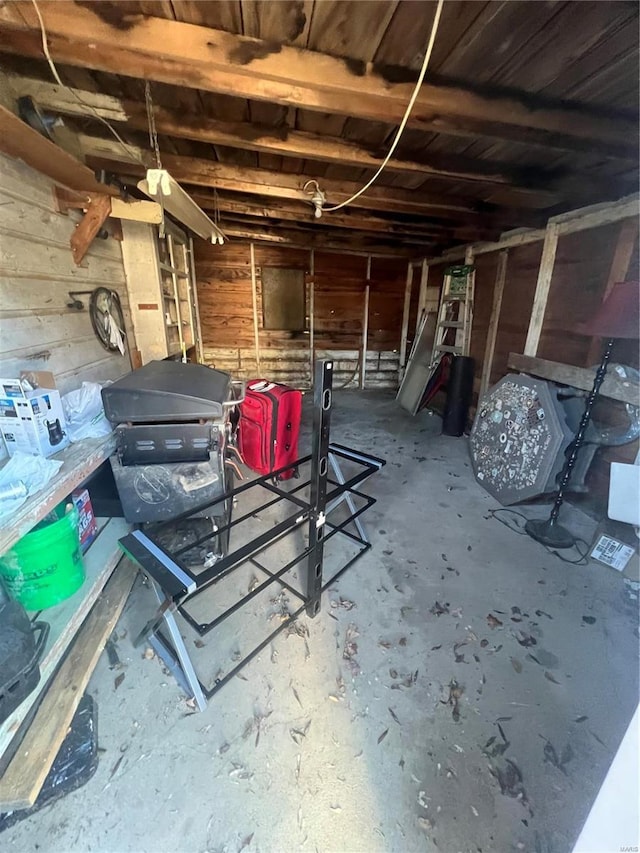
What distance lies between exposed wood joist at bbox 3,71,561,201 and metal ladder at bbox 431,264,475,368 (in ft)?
6.14

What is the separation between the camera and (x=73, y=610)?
134 cm

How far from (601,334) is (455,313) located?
287 centimetres

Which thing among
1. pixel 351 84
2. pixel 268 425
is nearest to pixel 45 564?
pixel 268 425

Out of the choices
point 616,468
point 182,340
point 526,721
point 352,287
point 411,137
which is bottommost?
point 526,721

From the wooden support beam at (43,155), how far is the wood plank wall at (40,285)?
69 millimetres

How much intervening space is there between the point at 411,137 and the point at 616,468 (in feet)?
7.27

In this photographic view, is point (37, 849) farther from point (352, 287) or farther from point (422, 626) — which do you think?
point (352, 287)

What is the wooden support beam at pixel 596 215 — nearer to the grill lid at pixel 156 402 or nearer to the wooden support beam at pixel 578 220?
the wooden support beam at pixel 578 220

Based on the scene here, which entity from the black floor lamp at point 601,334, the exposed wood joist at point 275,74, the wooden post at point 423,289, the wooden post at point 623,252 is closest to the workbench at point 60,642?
the exposed wood joist at point 275,74

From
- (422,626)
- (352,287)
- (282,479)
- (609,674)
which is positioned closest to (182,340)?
(282,479)

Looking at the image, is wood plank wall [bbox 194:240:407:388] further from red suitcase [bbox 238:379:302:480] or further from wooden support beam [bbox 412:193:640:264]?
red suitcase [bbox 238:379:302:480]

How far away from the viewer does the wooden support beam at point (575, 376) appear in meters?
2.11

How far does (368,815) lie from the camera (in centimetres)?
102

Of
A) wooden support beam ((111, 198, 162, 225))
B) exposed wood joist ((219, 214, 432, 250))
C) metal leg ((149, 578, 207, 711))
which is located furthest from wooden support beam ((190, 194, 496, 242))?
metal leg ((149, 578, 207, 711))
